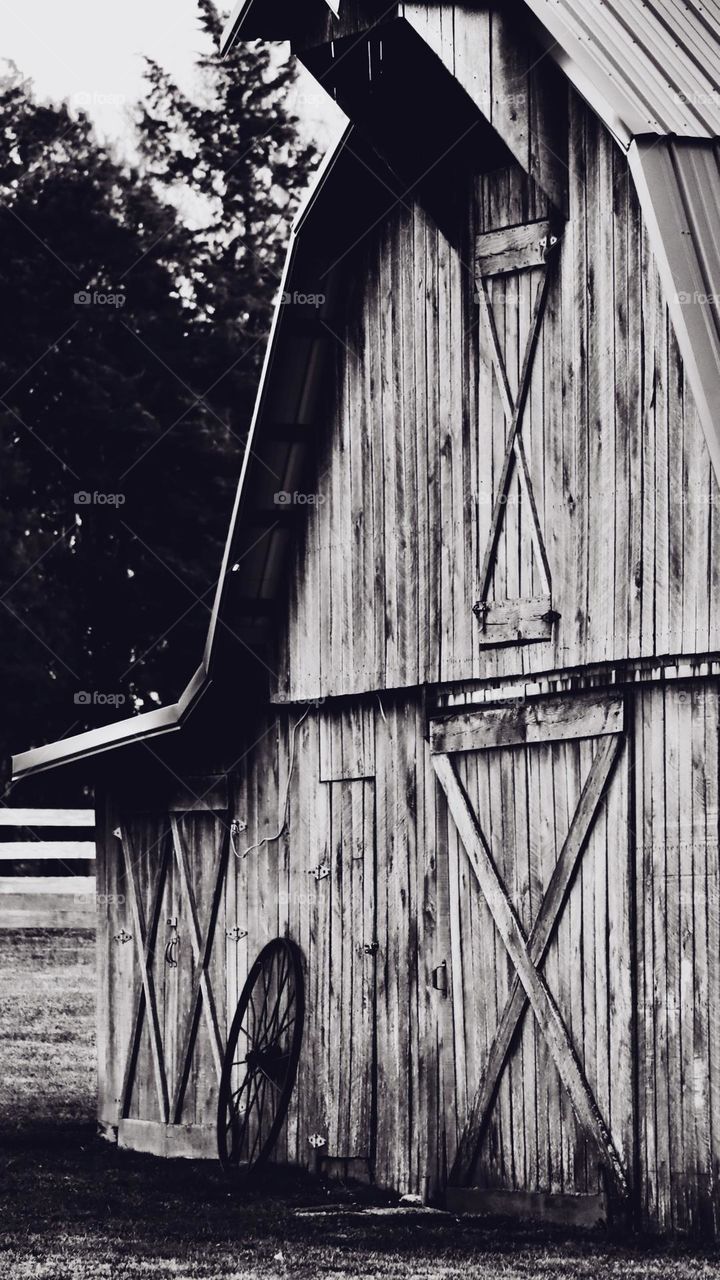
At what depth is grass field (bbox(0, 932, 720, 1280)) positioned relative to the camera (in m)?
11.0

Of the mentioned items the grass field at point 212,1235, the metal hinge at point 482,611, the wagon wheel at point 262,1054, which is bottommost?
the grass field at point 212,1235

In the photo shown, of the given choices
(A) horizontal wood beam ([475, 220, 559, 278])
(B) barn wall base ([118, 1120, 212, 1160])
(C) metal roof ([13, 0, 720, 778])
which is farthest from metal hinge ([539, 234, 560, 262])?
(B) barn wall base ([118, 1120, 212, 1160])

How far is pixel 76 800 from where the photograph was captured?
35.0m

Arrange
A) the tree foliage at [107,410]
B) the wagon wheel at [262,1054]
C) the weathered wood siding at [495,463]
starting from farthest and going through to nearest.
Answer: the tree foliage at [107,410] < the wagon wheel at [262,1054] < the weathered wood siding at [495,463]

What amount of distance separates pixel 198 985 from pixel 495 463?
5.29m

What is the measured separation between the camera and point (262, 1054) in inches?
613

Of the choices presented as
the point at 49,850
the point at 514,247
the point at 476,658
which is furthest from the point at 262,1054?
the point at 49,850

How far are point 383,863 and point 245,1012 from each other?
197 cm

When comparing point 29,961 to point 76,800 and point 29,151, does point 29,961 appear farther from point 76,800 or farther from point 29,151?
point 29,151

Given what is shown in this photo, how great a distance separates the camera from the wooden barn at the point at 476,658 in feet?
39.2

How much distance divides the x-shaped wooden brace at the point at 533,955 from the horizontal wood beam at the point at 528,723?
115mm

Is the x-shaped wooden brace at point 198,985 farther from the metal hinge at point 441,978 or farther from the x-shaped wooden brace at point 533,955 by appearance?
the x-shaped wooden brace at point 533,955

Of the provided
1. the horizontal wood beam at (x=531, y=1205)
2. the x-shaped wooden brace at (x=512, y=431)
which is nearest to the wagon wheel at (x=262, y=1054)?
the horizontal wood beam at (x=531, y=1205)

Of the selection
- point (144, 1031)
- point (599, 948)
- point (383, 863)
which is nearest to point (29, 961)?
point (144, 1031)
